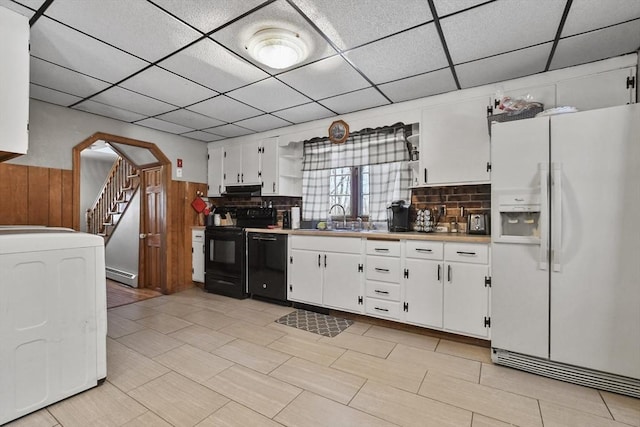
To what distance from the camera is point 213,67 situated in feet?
8.12

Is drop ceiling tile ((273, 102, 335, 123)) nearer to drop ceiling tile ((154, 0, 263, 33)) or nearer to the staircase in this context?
drop ceiling tile ((154, 0, 263, 33))

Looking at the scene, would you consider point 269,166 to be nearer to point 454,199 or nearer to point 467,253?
point 454,199

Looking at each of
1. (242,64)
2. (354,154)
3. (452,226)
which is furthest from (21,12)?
(452,226)

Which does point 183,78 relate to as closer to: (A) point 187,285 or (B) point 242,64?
(B) point 242,64

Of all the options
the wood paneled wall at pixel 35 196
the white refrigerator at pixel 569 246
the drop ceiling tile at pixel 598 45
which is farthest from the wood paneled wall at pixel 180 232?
the drop ceiling tile at pixel 598 45

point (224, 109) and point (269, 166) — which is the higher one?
point (224, 109)

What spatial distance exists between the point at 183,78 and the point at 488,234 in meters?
3.20

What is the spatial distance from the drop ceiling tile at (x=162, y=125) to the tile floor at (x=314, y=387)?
258 cm

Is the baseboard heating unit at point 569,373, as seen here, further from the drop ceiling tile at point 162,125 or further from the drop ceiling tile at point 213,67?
the drop ceiling tile at point 162,125

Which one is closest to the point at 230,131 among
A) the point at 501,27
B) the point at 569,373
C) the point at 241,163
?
the point at 241,163

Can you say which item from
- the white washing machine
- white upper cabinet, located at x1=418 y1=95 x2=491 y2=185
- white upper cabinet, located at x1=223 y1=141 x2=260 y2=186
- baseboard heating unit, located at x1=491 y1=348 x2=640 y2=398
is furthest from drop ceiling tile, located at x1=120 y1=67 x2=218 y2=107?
baseboard heating unit, located at x1=491 y1=348 x2=640 y2=398

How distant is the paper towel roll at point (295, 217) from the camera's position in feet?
13.5

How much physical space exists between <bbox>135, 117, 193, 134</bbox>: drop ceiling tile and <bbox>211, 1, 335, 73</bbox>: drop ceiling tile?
2.24 m

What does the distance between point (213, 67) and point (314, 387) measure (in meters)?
2.61
